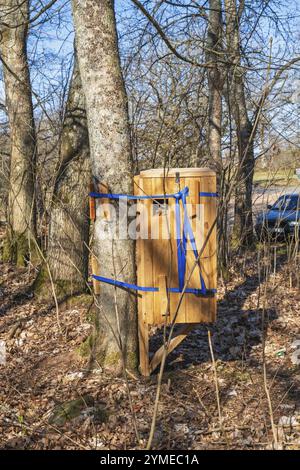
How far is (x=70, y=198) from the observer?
281 inches

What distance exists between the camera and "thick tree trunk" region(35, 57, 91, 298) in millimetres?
7062

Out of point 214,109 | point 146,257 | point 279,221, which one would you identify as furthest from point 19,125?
point 146,257

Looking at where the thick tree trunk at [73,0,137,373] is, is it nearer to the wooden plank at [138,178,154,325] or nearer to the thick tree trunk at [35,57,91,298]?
the wooden plank at [138,178,154,325]

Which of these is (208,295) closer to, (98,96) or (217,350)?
(217,350)

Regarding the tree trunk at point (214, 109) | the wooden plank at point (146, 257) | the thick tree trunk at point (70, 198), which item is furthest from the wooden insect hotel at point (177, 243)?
the tree trunk at point (214, 109)

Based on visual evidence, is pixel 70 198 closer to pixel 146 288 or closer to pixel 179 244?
pixel 146 288

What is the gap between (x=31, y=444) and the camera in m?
3.79

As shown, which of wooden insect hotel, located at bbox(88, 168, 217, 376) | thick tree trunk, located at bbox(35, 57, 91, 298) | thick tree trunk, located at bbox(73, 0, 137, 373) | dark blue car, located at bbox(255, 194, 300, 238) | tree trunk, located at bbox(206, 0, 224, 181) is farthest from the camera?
tree trunk, located at bbox(206, 0, 224, 181)

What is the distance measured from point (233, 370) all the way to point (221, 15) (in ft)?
21.5

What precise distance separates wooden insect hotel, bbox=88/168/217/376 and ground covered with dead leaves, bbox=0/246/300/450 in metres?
0.61

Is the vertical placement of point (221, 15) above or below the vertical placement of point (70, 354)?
above

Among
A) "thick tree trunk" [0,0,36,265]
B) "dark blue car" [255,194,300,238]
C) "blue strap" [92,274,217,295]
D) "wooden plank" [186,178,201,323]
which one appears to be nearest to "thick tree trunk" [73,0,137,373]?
"blue strap" [92,274,217,295]

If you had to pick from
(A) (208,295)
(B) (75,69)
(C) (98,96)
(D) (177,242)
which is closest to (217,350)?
(A) (208,295)

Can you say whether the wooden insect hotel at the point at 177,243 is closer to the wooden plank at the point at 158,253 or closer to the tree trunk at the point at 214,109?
the wooden plank at the point at 158,253
